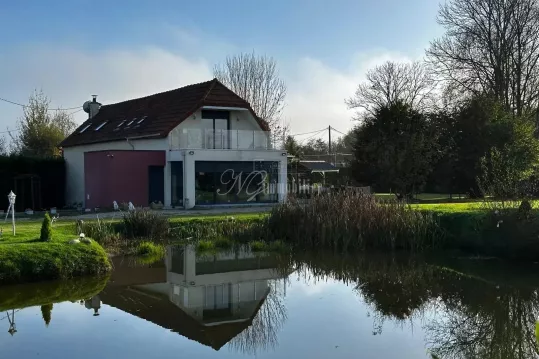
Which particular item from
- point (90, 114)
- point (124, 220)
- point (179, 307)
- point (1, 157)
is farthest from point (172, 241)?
point (90, 114)

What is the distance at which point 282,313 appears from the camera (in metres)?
9.40

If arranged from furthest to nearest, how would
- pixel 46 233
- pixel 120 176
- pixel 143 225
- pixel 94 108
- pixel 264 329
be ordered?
pixel 94 108, pixel 120 176, pixel 143 225, pixel 46 233, pixel 264 329

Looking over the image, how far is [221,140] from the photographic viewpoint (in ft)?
79.8

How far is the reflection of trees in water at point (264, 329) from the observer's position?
776 cm

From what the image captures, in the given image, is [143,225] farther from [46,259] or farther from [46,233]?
[46,259]

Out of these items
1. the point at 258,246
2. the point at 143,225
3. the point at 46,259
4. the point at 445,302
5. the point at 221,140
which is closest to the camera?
the point at 445,302

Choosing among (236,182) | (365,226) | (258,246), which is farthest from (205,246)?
(236,182)

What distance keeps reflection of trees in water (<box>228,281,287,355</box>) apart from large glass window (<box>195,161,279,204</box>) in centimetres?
1365

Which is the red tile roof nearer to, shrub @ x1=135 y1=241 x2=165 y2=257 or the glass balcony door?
the glass balcony door

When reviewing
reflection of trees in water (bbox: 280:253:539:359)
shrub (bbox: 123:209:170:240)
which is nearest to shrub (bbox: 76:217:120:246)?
shrub (bbox: 123:209:170:240)

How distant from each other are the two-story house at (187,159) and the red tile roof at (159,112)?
5cm

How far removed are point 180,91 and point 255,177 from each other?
5890 millimetres

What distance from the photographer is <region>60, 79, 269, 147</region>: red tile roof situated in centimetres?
2450

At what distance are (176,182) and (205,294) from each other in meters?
13.5
